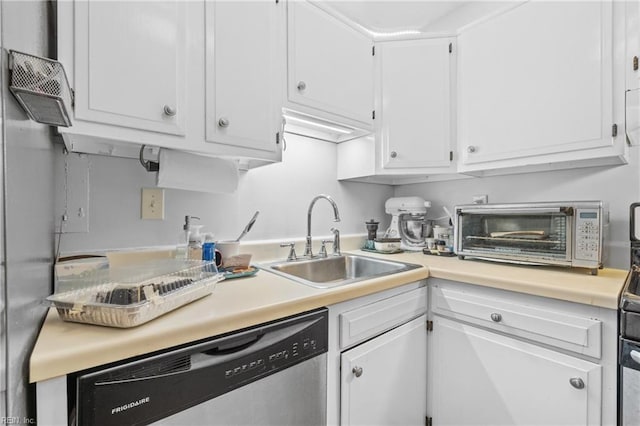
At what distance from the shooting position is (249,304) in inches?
31.6

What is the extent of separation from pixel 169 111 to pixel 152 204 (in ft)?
1.52

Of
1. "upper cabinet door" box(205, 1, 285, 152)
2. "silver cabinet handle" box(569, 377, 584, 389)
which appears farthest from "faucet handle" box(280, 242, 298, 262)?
"silver cabinet handle" box(569, 377, 584, 389)

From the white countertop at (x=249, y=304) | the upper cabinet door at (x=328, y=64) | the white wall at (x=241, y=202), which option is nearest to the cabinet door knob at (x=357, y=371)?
the white countertop at (x=249, y=304)

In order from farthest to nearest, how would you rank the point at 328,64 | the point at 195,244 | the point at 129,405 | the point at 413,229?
the point at 413,229 → the point at 328,64 → the point at 195,244 → the point at 129,405

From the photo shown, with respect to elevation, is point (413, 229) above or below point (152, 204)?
below

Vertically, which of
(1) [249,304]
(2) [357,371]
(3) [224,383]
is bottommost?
(2) [357,371]

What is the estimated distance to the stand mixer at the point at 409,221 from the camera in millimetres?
1901

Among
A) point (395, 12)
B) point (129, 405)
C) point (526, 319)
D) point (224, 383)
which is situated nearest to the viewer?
point (129, 405)

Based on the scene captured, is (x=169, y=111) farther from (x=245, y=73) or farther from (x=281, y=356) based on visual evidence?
(x=281, y=356)

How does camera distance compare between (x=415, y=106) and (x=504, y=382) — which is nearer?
(x=504, y=382)

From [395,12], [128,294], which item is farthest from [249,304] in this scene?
[395,12]

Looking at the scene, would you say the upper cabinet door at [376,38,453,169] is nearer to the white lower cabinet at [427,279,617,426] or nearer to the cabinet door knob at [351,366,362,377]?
the white lower cabinet at [427,279,617,426]

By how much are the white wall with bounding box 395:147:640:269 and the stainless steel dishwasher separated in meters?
1.38

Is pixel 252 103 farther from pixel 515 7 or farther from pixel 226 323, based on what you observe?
pixel 515 7
